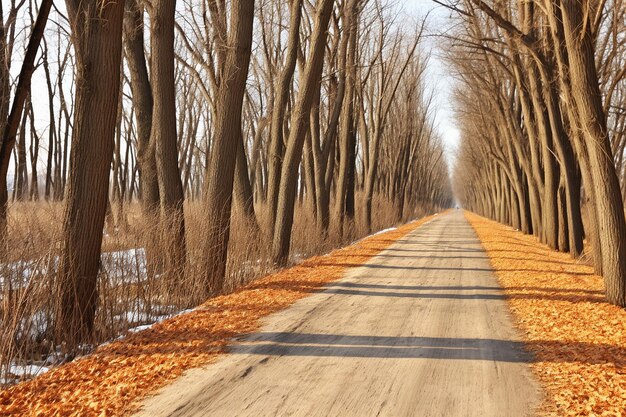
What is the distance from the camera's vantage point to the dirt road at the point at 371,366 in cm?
448

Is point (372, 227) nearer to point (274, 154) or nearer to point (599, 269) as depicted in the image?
point (274, 154)

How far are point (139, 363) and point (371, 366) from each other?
230 cm

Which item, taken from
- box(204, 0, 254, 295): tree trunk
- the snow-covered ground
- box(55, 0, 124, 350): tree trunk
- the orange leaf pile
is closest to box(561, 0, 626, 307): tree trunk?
the orange leaf pile

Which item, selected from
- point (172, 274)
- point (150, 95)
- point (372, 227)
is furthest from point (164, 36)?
point (372, 227)

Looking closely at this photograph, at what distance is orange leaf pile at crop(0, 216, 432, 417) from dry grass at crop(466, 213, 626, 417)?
332 centimetres

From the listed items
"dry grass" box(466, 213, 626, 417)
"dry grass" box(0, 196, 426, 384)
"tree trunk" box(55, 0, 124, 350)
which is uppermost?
"tree trunk" box(55, 0, 124, 350)

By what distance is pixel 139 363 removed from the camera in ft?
18.7

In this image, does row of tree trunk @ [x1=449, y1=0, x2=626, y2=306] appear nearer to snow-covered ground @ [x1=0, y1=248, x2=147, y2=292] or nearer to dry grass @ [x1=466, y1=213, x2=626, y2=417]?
dry grass @ [x1=466, y1=213, x2=626, y2=417]

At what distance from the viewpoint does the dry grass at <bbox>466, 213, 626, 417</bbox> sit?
4676mm

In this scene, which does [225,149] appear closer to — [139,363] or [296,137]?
[296,137]

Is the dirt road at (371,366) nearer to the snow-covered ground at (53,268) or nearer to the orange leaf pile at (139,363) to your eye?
the orange leaf pile at (139,363)

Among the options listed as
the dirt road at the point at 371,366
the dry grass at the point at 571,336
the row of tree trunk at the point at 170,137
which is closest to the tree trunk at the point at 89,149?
the row of tree trunk at the point at 170,137

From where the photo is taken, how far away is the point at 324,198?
20.4 metres

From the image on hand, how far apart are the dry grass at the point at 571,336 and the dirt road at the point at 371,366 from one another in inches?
9.0
